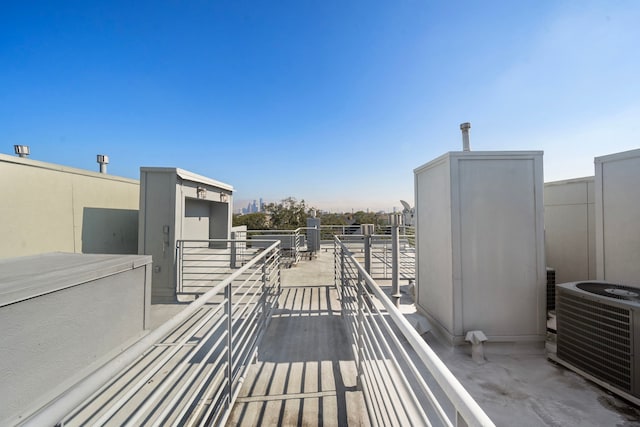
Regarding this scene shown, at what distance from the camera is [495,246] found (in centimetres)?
266

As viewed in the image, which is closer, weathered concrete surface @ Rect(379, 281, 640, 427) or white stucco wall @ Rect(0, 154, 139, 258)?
weathered concrete surface @ Rect(379, 281, 640, 427)

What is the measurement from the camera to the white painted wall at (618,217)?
2.46 metres

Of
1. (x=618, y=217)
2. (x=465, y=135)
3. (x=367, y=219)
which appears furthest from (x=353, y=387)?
(x=367, y=219)

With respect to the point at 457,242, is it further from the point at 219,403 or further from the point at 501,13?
the point at 501,13

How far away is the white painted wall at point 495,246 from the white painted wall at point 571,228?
1.64 metres

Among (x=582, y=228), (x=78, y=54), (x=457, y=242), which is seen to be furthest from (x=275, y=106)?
(x=582, y=228)

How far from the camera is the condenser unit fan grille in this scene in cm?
185

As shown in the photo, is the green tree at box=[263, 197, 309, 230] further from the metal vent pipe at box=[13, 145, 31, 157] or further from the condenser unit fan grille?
the condenser unit fan grille

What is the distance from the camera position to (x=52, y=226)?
3.52 m

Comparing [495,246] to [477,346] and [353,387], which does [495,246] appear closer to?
[477,346]

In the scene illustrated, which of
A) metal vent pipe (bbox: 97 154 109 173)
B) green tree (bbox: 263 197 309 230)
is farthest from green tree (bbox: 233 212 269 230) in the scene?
metal vent pipe (bbox: 97 154 109 173)

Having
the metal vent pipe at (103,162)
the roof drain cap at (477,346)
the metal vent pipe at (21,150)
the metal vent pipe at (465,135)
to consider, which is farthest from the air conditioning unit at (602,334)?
the metal vent pipe at (103,162)

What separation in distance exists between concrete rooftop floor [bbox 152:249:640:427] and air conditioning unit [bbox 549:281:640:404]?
0.12m

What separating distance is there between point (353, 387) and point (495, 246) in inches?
84.8
